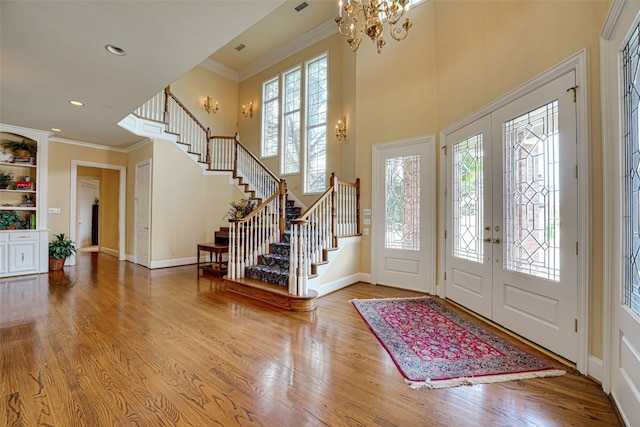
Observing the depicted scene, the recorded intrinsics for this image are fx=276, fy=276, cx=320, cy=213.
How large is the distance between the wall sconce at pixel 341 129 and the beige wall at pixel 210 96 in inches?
163

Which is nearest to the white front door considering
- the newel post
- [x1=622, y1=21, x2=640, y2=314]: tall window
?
the newel post

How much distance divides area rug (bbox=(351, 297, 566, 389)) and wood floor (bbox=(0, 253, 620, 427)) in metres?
0.10

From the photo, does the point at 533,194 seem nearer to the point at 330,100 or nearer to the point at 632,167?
the point at 632,167

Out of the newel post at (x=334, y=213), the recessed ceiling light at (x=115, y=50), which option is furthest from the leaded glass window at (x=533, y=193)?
the recessed ceiling light at (x=115, y=50)

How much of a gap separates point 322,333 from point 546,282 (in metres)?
2.12

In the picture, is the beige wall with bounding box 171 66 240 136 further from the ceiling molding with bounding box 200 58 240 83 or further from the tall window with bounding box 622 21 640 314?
the tall window with bounding box 622 21 640 314

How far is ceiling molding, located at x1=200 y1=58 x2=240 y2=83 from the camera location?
25.8 ft

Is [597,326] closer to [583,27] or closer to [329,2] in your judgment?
[583,27]

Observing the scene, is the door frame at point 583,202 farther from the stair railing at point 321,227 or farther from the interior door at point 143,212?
the interior door at point 143,212

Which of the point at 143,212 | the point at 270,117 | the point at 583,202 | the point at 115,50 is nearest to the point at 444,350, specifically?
the point at 583,202

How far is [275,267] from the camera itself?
436 cm

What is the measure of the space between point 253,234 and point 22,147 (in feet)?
16.3

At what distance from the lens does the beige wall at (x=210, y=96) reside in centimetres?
741

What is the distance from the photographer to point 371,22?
2863 mm
